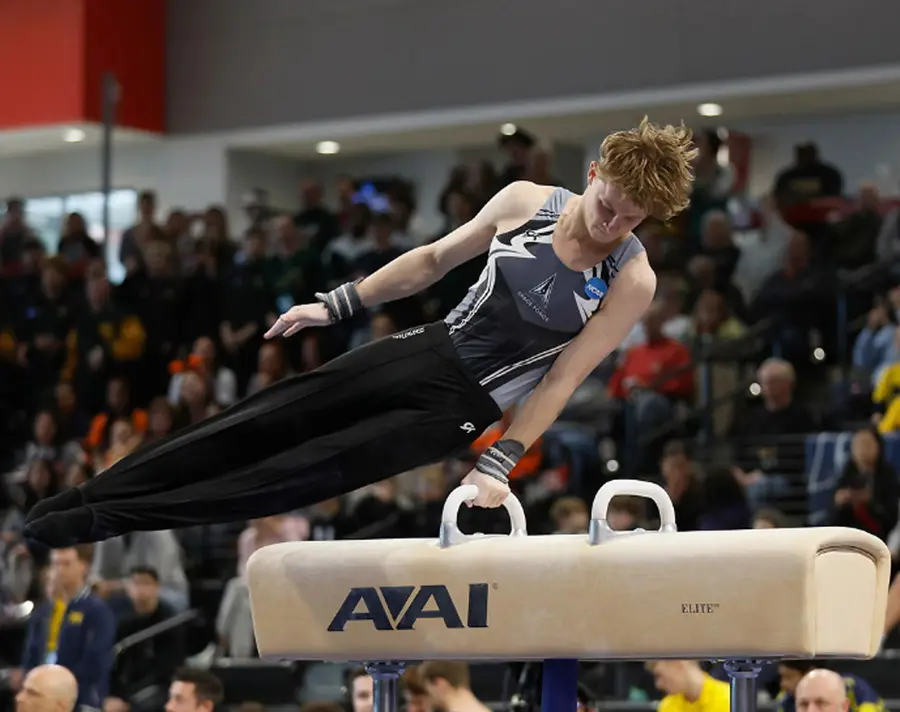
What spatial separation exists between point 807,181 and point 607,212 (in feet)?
25.2

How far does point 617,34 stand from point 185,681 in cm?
710

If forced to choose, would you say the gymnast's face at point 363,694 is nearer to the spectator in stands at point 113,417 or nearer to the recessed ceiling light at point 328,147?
the spectator in stands at point 113,417

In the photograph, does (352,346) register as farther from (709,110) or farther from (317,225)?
(709,110)

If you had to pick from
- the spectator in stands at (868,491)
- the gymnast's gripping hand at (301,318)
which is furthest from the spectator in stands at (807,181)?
the gymnast's gripping hand at (301,318)

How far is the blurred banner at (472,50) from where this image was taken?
11812 mm

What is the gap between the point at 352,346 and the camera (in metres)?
11.5

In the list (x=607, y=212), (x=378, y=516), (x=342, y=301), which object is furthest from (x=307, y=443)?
(x=378, y=516)

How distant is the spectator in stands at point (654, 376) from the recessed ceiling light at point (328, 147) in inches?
176

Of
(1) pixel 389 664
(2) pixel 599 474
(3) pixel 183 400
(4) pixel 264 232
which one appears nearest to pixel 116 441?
(3) pixel 183 400

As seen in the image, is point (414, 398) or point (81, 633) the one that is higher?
point (414, 398)

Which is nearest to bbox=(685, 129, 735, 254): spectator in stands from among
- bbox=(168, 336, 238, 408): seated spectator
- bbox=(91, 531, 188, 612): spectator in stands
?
bbox=(168, 336, 238, 408): seated spectator

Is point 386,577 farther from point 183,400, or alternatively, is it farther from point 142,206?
point 142,206

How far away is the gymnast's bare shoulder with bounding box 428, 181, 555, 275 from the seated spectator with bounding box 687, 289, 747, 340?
6.12 metres

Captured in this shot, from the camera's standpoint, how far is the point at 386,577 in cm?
439
